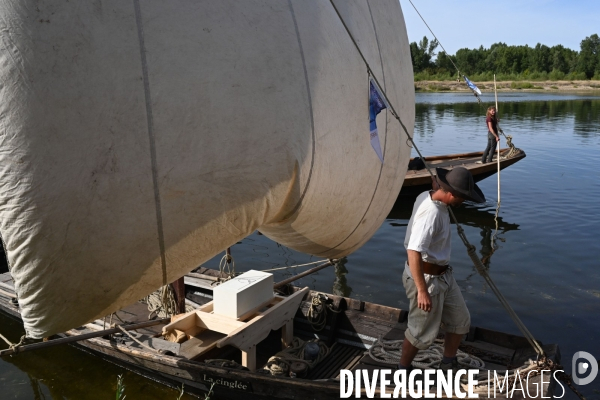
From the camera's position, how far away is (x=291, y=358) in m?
6.01

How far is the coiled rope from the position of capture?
5.80 metres

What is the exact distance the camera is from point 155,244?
2.71 m

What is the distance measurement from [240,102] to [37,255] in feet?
4.16

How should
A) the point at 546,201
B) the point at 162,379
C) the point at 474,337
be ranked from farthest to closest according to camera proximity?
the point at 546,201 → the point at 162,379 → the point at 474,337

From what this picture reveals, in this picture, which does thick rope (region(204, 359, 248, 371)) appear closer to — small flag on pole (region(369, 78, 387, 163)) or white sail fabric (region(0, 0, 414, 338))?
white sail fabric (region(0, 0, 414, 338))

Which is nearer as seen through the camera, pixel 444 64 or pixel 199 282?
pixel 199 282

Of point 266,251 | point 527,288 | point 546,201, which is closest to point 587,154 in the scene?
point 546,201

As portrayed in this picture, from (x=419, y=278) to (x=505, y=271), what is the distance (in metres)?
6.94

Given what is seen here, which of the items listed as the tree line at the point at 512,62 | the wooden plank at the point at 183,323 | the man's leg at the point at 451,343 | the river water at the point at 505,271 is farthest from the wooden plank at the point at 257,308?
the tree line at the point at 512,62

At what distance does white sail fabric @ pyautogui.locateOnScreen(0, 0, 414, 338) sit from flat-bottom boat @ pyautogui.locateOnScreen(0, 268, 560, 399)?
2.18 m

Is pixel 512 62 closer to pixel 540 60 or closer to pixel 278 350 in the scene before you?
pixel 540 60

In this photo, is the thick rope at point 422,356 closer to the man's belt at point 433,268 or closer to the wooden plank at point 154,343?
the man's belt at point 433,268

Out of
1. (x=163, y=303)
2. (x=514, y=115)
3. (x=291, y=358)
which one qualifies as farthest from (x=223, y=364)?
(x=514, y=115)

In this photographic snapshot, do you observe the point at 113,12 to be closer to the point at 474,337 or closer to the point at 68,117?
the point at 68,117
